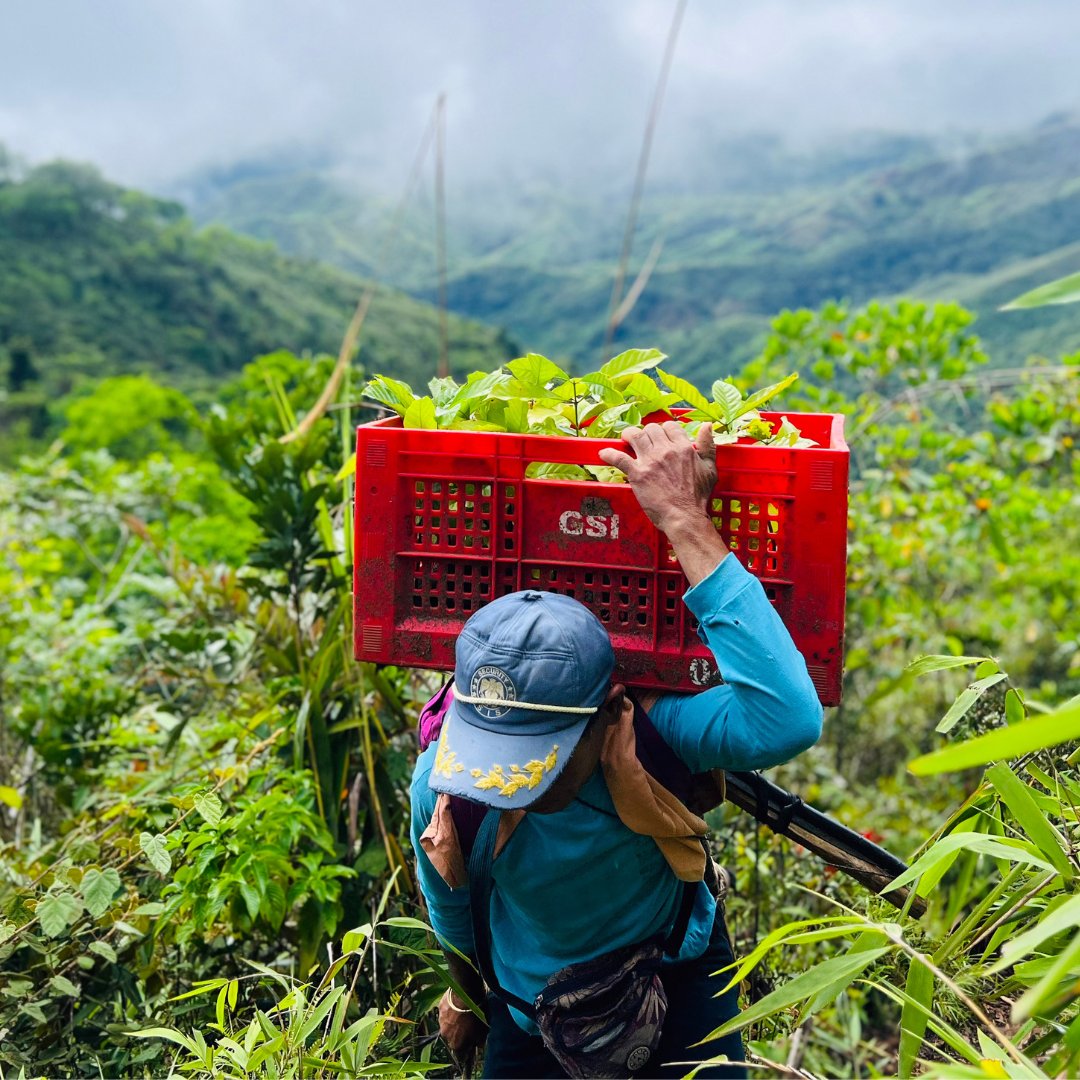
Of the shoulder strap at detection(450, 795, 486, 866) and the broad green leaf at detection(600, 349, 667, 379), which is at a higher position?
the broad green leaf at detection(600, 349, 667, 379)

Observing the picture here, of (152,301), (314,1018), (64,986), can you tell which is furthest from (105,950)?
(152,301)

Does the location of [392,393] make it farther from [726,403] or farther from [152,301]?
[152,301]

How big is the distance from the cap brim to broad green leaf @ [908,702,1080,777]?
76cm

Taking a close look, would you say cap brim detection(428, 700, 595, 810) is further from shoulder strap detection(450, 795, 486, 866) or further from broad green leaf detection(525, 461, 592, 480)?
broad green leaf detection(525, 461, 592, 480)

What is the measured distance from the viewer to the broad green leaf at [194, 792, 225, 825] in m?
2.10

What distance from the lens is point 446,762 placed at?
4.95 ft

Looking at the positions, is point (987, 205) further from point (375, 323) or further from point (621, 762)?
point (621, 762)

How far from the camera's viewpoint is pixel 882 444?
4828 mm

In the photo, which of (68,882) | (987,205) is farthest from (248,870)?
(987,205)

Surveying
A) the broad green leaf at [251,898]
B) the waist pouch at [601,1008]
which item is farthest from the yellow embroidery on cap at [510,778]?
the broad green leaf at [251,898]

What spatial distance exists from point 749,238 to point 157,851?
7613 centimetres

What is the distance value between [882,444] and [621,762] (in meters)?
3.68

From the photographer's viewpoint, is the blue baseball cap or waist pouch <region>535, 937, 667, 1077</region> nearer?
the blue baseball cap

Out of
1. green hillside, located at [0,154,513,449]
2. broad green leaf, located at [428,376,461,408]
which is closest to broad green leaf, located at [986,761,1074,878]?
broad green leaf, located at [428,376,461,408]
